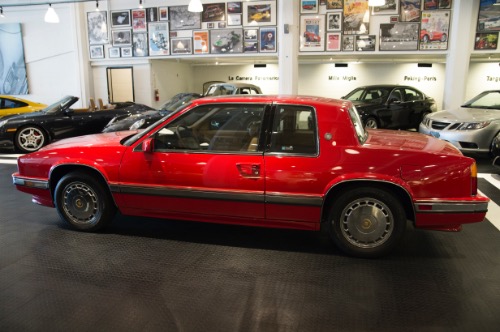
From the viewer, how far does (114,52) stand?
1323cm

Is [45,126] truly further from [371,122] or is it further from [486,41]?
[486,41]

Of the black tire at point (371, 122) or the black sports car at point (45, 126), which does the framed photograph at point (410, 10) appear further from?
the black sports car at point (45, 126)

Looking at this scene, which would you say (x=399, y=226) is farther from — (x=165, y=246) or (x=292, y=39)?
(x=292, y=39)

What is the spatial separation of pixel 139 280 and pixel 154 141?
51.0 inches

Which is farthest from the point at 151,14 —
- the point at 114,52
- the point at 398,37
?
the point at 398,37

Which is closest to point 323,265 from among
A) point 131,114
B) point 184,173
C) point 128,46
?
point 184,173

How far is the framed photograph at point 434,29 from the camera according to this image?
10.5 m

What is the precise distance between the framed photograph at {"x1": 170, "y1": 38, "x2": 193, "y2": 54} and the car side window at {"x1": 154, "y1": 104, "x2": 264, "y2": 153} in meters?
9.29

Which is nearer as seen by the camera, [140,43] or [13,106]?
[13,106]

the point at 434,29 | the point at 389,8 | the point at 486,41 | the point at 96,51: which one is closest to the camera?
the point at 486,41

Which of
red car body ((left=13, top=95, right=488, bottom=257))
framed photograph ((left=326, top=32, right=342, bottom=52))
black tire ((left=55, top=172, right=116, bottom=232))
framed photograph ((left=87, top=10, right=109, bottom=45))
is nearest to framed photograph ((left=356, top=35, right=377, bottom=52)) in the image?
framed photograph ((left=326, top=32, right=342, bottom=52))

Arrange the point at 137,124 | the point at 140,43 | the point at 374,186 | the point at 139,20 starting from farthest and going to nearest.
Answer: the point at 140,43 → the point at 139,20 → the point at 137,124 → the point at 374,186

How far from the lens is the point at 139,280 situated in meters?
3.07

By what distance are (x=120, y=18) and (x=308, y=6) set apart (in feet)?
20.3
